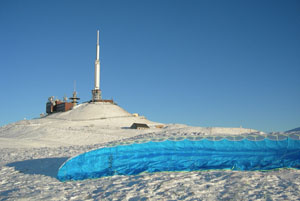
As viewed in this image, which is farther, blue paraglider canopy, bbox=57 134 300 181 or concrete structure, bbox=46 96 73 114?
concrete structure, bbox=46 96 73 114

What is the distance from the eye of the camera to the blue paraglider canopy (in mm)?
9289

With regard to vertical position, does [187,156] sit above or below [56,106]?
below

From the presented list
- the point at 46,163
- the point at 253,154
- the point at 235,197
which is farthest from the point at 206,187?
the point at 46,163

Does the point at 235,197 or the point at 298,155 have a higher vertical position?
the point at 298,155

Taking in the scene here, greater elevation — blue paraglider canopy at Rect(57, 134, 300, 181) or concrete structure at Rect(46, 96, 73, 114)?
concrete structure at Rect(46, 96, 73, 114)

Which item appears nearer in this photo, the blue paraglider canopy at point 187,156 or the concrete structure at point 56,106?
the blue paraglider canopy at point 187,156

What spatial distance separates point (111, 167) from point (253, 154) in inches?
200

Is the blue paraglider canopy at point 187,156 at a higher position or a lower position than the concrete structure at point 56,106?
lower

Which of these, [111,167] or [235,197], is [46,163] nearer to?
[111,167]

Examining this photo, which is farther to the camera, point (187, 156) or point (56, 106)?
point (56, 106)

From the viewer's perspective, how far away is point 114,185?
7.88 metres

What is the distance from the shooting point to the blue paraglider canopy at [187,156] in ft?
30.5

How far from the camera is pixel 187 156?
9742 mm

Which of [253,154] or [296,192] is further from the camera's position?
[253,154]
